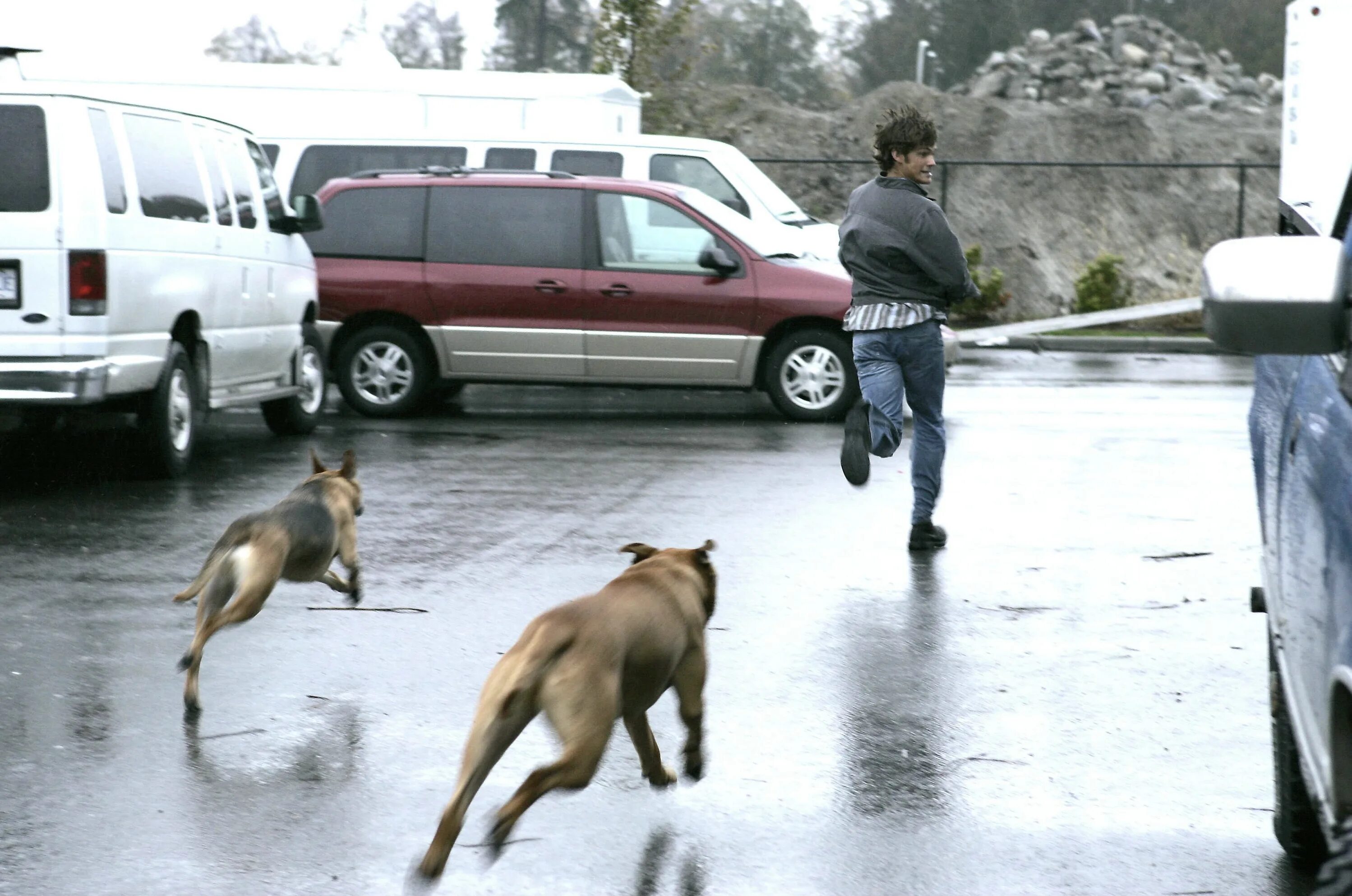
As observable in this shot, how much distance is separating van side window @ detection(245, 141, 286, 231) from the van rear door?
2.70 meters

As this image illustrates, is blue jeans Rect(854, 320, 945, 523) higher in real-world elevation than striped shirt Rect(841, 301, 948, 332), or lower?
lower

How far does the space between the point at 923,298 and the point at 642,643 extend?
431 centimetres

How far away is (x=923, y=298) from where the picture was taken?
26.4 feet

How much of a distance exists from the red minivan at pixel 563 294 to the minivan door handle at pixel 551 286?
0.4 inches

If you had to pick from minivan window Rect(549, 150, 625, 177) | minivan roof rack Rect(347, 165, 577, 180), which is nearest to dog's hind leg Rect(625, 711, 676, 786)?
minivan roof rack Rect(347, 165, 577, 180)

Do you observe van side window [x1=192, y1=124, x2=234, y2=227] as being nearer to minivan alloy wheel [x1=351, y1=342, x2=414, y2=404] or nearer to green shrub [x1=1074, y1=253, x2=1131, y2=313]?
minivan alloy wheel [x1=351, y1=342, x2=414, y2=404]

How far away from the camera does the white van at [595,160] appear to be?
657 inches

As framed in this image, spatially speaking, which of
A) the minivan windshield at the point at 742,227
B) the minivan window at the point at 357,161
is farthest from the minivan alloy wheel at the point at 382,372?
the minivan window at the point at 357,161

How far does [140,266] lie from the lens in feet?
31.8

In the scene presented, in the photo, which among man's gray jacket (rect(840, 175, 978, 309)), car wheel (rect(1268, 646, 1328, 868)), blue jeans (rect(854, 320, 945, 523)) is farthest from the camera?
blue jeans (rect(854, 320, 945, 523))

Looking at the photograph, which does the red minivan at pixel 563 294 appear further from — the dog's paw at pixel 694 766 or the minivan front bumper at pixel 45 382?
the dog's paw at pixel 694 766

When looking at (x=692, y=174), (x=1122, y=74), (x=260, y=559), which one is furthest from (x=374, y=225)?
(x=1122, y=74)

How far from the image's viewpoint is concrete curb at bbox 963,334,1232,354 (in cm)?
2109

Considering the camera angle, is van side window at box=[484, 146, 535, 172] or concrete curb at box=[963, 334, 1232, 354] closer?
van side window at box=[484, 146, 535, 172]
